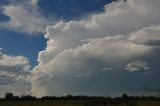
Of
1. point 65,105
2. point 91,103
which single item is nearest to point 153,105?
point 91,103

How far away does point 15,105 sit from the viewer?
116000mm

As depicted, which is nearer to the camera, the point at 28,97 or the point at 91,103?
the point at 91,103

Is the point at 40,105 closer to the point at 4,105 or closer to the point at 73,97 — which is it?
the point at 4,105

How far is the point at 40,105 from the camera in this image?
11306 centimetres

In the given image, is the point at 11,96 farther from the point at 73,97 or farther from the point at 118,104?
the point at 118,104

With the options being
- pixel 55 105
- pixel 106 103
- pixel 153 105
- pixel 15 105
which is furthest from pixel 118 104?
pixel 15 105

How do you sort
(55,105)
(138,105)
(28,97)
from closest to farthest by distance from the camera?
1. (138,105)
2. (55,105)
3. (28,97)

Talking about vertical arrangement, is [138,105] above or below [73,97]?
below

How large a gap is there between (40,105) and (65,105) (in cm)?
940

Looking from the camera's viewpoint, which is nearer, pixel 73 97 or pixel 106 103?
pixel 106 103

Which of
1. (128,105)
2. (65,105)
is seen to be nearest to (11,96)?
(65,105)

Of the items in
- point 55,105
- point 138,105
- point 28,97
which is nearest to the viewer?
point 138,105

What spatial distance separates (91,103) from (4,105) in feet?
87.8

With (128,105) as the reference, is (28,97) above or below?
above
